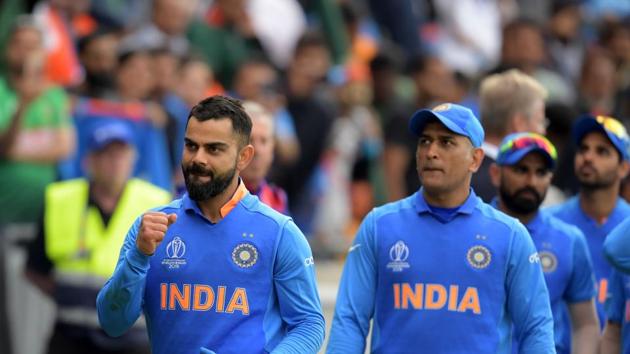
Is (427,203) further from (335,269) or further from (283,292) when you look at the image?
(335,269)

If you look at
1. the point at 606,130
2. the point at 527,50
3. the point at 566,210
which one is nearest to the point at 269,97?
the point at 527,50

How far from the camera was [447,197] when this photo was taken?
7.45 meters

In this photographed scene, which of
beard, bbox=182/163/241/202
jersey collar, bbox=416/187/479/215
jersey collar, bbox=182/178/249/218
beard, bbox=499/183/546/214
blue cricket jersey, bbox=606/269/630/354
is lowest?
blue cricket jersey, bbox=606/269/630/354

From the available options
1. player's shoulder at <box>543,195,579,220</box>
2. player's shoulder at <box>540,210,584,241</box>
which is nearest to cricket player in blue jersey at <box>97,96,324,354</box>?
player's shoulder at <box>540,210,584,241</box>

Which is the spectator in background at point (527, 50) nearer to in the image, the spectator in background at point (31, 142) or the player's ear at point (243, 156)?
the spectator in background at point (31, 142)

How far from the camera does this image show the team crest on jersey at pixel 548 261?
27.4 ft

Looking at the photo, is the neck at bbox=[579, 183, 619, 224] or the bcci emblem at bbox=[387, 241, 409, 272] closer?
the bcci emblem at bbox=[387, 241, 409, 272]

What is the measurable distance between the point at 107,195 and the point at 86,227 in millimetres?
275

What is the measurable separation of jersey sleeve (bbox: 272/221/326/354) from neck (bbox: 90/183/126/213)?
13.9 feet

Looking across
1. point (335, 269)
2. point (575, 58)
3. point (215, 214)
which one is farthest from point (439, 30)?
point (215, 214)

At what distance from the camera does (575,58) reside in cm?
1859

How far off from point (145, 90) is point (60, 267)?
2.48m

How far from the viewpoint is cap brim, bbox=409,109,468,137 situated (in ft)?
24.2

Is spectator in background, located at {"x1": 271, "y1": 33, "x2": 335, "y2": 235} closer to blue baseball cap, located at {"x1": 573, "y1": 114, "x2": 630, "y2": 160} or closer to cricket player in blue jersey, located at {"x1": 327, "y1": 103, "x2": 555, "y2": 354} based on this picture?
blue baseball cap, located at {"x1": 573, "y1": 114, "x2": 630, "y2": 160}
